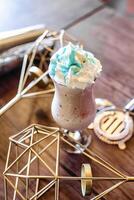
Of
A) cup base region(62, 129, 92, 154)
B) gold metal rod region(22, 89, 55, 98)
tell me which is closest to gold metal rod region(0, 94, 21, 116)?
gold metal rod region(22, 89, 55, 98)

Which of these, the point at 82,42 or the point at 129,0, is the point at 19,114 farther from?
Result: the point at 129,0

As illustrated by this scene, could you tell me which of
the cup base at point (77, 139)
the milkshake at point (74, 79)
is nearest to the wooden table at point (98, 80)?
the cup base at point (77, 139)

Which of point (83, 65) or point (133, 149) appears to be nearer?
point (83, 65)

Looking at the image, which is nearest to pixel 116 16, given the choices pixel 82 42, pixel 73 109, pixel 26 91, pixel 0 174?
pixel 82 42

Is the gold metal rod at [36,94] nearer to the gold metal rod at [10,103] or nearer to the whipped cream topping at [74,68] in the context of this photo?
the gold metal rod at [10,103]

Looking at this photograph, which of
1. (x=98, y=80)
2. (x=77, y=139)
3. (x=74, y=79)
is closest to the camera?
(x=74, y=79)

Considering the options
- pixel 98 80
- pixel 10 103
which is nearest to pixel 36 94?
pixel 10 103

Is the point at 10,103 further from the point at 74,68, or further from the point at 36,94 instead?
the point at 74,68
